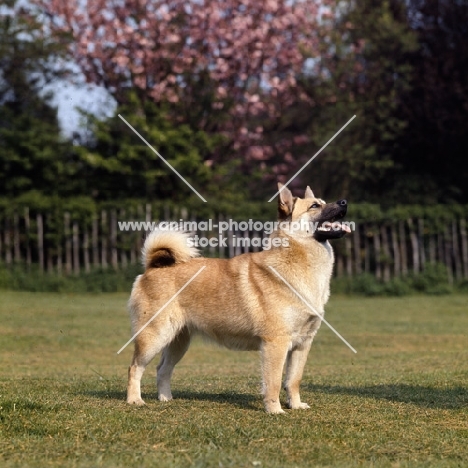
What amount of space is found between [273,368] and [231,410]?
53cm

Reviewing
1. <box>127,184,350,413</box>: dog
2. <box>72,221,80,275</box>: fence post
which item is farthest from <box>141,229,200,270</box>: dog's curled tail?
<box>72,221,80,275</box>: fence post

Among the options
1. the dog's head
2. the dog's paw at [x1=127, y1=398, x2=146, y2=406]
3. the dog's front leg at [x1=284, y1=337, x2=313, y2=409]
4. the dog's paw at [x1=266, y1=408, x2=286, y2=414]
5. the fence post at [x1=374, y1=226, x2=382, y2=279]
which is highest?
the dog's head

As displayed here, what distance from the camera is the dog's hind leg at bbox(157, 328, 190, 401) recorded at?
7.91 metres

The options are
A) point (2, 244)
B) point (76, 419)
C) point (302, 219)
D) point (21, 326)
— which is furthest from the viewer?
point (2, 244)

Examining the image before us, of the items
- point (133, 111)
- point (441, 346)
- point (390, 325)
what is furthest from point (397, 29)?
point (441, 346)

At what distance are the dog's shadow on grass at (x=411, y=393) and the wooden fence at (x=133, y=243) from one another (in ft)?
40.9

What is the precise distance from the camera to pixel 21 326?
15711 millimetres

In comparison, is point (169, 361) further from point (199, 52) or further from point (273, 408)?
point (199, 52)

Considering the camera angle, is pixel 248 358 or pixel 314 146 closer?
pixel 248 358

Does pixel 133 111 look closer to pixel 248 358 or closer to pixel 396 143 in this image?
pixel 396 143

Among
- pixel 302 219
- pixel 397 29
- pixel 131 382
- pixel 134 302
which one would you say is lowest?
pixel 131 382

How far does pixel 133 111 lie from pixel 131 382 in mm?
16628

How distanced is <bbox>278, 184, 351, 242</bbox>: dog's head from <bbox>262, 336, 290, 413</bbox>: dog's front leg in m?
1.05

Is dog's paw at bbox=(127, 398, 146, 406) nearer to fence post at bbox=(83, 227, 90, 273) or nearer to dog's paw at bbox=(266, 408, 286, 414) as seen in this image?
dog's paw at bbox=(266, 408, 286, 414)
